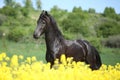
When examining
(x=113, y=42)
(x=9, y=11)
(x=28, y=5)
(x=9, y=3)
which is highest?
(x=9, y=3)

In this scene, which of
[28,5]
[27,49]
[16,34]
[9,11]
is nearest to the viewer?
[27,49]

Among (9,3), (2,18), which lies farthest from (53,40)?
(9,3)

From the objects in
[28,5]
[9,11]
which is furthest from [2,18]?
[28,5]

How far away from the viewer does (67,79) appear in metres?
3.96

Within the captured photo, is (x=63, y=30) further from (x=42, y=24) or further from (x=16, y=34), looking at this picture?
(x=42, y=24)

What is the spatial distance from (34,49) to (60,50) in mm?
11221

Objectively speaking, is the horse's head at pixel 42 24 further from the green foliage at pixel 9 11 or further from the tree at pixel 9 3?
the tree at pixel 9 3

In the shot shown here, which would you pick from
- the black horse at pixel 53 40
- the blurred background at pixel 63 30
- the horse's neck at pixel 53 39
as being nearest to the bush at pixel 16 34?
the blurred background at pixel 63 30

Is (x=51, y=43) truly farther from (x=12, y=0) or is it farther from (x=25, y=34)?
(x=12, y=0)

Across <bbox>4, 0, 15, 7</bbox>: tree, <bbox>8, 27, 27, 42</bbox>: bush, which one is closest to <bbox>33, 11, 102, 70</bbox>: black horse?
<bbox>8, 27, 27, 42</bbox>: bush

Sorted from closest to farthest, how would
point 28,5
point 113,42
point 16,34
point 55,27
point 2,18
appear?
point 55,27 → point 113,42 → point 16,34 → point 2,18 → point 28,5

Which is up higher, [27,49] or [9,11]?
[9,11]

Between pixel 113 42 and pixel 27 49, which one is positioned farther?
pixel 27 49

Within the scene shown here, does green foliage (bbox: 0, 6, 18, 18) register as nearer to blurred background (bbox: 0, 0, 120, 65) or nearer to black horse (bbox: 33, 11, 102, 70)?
blurred background (bbox: 0, 0, 120, 65)
